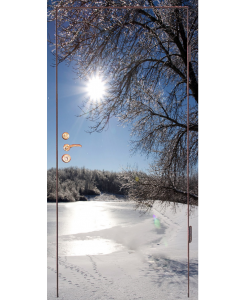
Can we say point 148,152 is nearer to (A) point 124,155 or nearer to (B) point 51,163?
(A) point 124,155

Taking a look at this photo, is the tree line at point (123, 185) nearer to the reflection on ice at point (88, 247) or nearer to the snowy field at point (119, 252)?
the snowy field at point (119, 252)

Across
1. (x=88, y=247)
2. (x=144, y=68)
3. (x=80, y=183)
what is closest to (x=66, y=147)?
(x=80, y=183)

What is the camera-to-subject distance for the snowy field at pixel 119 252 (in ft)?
4.46

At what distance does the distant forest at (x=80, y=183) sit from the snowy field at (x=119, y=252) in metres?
0.08

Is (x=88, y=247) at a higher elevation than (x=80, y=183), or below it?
below

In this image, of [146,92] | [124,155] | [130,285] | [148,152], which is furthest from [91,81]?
[130,285]

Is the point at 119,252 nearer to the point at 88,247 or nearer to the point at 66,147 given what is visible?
the point at 88,247

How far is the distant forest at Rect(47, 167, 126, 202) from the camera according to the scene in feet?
4.99

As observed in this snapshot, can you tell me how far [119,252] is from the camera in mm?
1789

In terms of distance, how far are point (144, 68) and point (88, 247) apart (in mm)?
1999

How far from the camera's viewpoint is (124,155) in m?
1.59

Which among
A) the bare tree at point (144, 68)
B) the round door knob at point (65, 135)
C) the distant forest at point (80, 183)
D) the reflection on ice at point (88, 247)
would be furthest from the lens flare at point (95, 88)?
the reflection on ice at point (88, 247)
